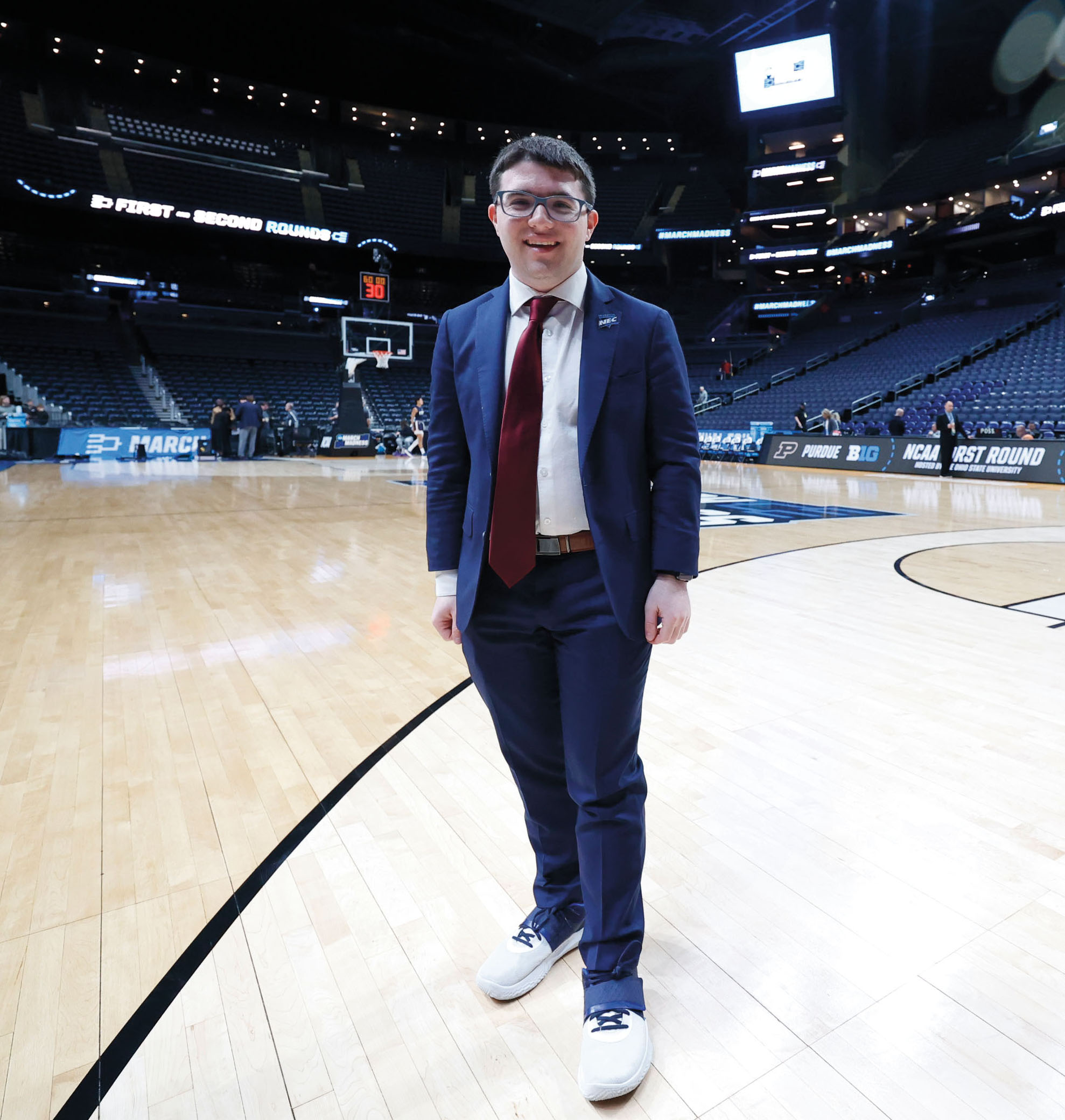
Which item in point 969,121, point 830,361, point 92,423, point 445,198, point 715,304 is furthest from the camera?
point 715,304

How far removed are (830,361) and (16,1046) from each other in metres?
28.4

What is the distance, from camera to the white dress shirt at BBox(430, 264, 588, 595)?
1.21m

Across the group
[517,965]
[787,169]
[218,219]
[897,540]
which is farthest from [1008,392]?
[218,219]

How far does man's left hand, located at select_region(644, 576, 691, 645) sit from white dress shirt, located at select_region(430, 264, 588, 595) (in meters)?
0.17

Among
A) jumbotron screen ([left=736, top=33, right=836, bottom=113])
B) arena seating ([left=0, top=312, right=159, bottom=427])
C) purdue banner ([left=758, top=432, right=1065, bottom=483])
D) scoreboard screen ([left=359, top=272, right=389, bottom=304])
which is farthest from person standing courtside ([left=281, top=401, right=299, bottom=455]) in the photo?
jumbotron screen ([left=736, top=33, right=836, bottom=113])

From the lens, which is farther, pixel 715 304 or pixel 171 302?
pixel 715 304

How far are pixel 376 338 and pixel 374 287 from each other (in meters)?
1.92

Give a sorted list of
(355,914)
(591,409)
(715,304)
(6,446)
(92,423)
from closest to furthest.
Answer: (591,409) < (355,914) < (6,446) < (92,423) < (715,304)

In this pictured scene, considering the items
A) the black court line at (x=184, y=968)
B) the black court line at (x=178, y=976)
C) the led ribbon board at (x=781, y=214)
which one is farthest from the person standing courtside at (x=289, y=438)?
the led ribbon board at (x=781, y=214)

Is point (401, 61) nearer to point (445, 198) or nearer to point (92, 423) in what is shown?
point (445, 198)

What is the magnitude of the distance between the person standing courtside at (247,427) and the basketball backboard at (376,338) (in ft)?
11.9

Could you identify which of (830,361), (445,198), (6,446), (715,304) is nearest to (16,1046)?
(6,446)

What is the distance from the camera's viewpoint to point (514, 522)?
1.21 meters

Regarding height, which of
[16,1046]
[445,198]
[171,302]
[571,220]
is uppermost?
[445,198]
